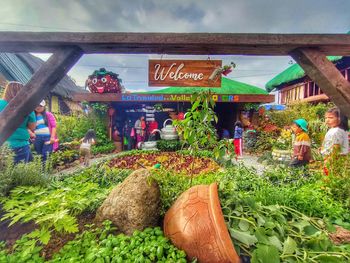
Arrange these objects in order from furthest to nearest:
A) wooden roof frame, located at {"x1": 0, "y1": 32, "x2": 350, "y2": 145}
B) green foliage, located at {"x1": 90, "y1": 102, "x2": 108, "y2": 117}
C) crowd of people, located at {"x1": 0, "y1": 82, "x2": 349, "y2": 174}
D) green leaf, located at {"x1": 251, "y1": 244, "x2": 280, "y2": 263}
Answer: green foliage, located at {"x1": 90, "y1": 102, "x2": 108, "y2": 117} < crowd of people, located at {"x1": 0, "y1": 82, "x2": 349, "y2": 174} < wooden roof frame, located at {"x1": 0, "y1": 32, "x2": 350, "y2": 145} < green leaf, located at {"x1": 251, "y1": 244, "x2": 280, "y2": 263}

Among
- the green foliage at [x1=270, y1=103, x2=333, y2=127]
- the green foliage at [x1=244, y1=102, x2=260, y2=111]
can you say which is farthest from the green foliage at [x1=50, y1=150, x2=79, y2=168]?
the green foliage at [x1=270, y1=103, x2=333, y2=127]

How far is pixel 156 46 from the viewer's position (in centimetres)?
190

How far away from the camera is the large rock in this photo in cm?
176

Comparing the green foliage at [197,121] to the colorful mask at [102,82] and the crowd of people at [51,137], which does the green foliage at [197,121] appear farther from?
the colorful mask at [102,82]

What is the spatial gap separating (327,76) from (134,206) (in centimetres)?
203

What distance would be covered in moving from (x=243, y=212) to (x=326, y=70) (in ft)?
4.74

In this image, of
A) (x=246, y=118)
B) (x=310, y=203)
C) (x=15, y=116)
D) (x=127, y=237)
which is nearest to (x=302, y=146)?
(x=310, y=203)

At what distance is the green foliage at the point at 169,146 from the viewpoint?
28.2ft

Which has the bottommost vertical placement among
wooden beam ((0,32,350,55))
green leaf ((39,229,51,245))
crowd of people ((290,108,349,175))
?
green leaf ((39,229,51,245))

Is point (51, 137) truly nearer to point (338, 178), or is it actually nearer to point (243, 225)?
point (243, 225)

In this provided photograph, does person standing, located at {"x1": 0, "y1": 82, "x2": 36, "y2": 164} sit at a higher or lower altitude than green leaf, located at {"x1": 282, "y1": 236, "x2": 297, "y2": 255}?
higher

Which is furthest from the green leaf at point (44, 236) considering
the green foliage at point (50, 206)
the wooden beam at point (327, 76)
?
the wooden beam at point (327, 76)

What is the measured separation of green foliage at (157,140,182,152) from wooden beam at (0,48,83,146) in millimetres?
6858

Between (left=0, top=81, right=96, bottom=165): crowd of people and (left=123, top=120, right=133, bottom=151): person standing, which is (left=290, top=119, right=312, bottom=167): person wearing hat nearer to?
(left=0, top=81, right=96, bottom=165): crowd of people
